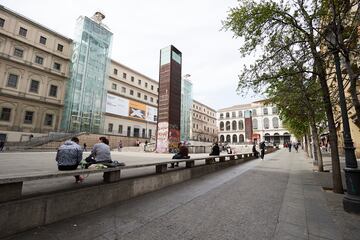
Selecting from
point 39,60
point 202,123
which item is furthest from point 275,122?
point 39,60

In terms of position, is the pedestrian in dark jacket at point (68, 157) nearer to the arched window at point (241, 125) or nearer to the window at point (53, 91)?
the window at point (53, 91)

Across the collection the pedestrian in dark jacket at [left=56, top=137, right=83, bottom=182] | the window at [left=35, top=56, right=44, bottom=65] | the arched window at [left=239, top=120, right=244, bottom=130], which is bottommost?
the pedestrian in dark jacket at [left=56, top=137, right=83, bottom=182]

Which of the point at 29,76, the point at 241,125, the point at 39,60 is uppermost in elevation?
the point at 39,60

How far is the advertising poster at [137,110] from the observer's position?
45.7 m

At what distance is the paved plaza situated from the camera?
9.62ft

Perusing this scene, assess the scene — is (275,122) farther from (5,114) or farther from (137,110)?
(5,114)

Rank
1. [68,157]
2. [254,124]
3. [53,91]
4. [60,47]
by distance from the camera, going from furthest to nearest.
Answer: [254,124] < [60,47] < [53,91] < [68,157]

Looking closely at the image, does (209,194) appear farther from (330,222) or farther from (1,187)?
(1,187)

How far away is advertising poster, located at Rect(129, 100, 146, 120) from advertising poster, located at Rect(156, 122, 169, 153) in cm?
2135

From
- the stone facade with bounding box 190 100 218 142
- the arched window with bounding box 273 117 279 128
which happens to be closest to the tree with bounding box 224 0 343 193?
the stone facade with bounding box 190 100 218 142

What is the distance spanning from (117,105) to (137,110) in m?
6.21

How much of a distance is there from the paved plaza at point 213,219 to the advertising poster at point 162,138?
19.6m

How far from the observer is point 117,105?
42094mm

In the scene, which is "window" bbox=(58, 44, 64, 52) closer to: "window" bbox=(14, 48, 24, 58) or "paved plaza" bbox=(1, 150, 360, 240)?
"window" bbox=(14, 48, 24, 58)
